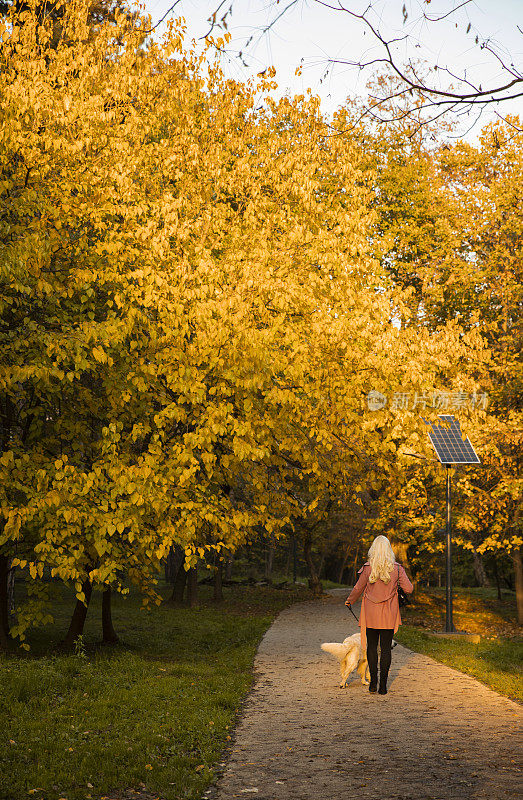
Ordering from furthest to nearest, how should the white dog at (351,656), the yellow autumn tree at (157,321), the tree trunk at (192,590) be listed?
the tree trunk at (192,590), the yellow autumn tree at (157,321), the white dog at (351,656)

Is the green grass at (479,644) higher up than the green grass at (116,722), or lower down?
lower down

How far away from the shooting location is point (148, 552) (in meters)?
10.1

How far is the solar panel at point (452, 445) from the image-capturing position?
16.4 meters

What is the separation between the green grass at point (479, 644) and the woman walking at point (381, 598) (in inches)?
67.7

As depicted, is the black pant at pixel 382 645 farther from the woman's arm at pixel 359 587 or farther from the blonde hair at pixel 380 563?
the blonde hair at pixel 380 563

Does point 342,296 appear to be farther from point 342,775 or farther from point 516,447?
point 516,447

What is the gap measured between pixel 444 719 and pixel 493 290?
16.9 m

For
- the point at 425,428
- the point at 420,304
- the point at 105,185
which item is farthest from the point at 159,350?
the point at 420,304

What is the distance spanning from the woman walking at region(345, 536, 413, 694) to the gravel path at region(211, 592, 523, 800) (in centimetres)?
62

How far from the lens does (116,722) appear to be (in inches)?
287

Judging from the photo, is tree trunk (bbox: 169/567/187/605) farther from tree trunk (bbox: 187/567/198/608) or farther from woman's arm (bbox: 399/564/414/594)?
woman's arm (bbox: 399/564/414/594)

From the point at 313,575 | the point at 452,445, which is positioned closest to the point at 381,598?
the point at 452,445

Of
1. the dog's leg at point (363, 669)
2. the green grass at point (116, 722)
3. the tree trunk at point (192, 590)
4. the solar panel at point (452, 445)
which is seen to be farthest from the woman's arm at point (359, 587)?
the tree trunk at point (192, 590)

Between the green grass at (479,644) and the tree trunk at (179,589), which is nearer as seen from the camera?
the green grass at (479,644)
